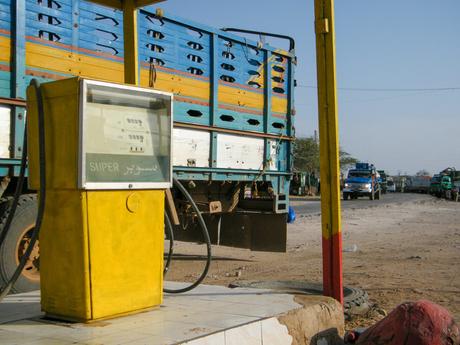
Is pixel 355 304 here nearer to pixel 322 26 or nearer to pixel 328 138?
pixel 328 138

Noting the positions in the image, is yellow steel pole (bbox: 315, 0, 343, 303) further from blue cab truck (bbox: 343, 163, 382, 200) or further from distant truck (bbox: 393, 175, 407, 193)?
distant truck (bbox: 393, 175, 407, 193)

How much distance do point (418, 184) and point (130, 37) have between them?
70354mm

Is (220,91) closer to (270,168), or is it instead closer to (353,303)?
(270,168)

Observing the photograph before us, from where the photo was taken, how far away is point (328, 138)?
4898mm

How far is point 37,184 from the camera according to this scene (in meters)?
4.06

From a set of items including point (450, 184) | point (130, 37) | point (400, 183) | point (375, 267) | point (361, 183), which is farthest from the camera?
point (400, 183)

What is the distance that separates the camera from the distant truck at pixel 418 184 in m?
70.1

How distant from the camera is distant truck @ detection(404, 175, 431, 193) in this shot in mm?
70125

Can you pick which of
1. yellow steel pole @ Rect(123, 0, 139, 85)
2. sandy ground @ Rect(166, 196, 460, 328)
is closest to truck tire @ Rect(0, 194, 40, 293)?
yellow steel pole @ Rect(123, 0, 139, 85)

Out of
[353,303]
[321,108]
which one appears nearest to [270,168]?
[353,303]

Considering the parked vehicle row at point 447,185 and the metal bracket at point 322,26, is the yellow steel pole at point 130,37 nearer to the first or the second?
the metal bracket at point 322,26

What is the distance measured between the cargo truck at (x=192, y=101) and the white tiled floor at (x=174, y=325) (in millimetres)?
2252

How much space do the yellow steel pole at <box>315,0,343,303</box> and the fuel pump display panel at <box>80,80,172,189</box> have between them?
1.35 meters

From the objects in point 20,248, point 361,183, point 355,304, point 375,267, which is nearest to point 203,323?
point 355,304
